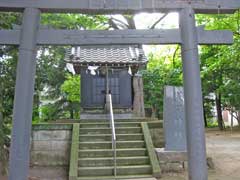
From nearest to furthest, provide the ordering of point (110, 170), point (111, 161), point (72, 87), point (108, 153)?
point (110, 170) → point (111, 161) → point (108, 153) → point (72, 87)

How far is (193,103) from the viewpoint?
211 inches

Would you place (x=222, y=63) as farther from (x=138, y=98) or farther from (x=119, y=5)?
(x=119, y=5)

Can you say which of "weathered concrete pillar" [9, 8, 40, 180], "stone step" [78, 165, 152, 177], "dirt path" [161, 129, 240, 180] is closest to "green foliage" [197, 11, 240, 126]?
"dirt path" [161, 129, 240, 180]

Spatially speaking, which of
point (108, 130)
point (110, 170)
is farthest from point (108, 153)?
point (108, 130)

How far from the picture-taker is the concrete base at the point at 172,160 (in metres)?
9.05

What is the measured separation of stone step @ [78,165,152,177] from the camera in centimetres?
838

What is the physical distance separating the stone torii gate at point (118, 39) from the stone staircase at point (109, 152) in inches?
127

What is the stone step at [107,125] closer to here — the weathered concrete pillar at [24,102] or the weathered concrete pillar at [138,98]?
the weathered concrete pillar at [138,98]

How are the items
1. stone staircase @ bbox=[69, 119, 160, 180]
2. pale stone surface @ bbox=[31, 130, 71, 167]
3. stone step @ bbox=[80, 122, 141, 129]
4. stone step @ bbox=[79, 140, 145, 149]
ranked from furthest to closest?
1. stone step @ bbox=[80, 122, 141, 129]
2. pale stone surface @ bbox=[31, 130, 71, 167]
3. stone step @ bbox=[79, 140, 145, 149]
4. stone staircase @ bbox=[69, 119, 160, 180]

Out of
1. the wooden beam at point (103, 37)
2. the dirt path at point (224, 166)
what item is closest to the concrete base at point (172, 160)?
the dirt path at point (224, 166)

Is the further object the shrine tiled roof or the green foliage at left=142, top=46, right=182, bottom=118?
the green foliage at left=142, top=46, right=182, bottom=118

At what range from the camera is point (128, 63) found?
13.7m

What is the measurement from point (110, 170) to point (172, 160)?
1.92 metres

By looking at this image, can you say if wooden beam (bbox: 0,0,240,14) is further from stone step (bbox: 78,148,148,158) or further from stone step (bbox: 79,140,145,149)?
stone step (bbox: 79,140,145,149)
